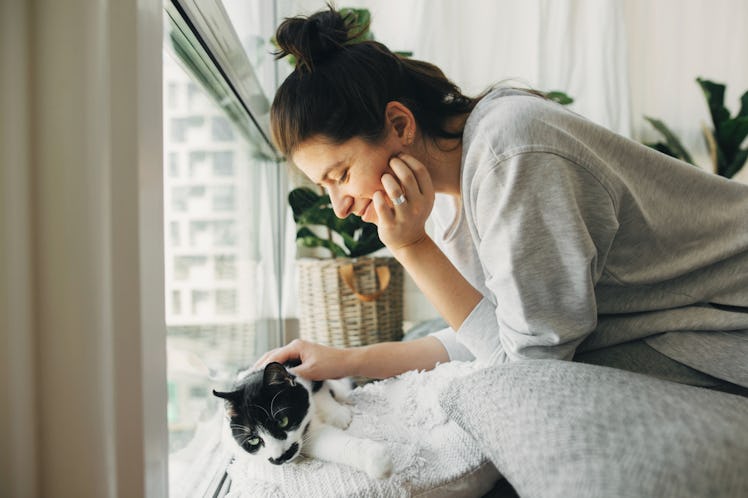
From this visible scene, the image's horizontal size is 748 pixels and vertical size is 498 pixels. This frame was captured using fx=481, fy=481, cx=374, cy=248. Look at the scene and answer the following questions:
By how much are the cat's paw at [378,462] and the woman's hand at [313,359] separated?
29 cm

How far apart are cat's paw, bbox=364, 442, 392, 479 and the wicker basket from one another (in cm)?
97

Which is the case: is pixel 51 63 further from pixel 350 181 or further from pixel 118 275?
pixel 350 181

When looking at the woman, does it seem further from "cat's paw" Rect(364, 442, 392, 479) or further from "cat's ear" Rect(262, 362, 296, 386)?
"cat's paw" Rect(364, 442, 392, 479)

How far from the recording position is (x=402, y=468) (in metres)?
0.61

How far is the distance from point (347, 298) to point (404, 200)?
85cm

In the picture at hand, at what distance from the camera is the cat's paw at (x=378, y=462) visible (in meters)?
0.59

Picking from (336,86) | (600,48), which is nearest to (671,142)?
(600,48)

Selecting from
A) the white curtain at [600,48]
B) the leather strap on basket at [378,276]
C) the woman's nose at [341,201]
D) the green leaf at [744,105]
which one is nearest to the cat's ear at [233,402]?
the woman's nose at [341,201]

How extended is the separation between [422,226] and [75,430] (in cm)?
60

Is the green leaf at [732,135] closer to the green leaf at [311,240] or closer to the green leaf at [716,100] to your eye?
the green leaf at [716,100]

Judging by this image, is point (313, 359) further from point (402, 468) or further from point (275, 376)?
point (402, 468)

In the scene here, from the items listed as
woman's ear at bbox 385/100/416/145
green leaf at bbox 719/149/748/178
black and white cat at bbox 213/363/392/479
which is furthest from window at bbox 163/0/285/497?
green leaf at bbox 719/149/748/178

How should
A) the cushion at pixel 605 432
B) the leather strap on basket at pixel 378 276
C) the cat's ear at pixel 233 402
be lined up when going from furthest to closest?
the leather strap on basket at pixel 378 276, the cat's ear at pixel 233 402, the cushion at pixel 605 432

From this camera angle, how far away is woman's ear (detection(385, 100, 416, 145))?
2.60 feet
